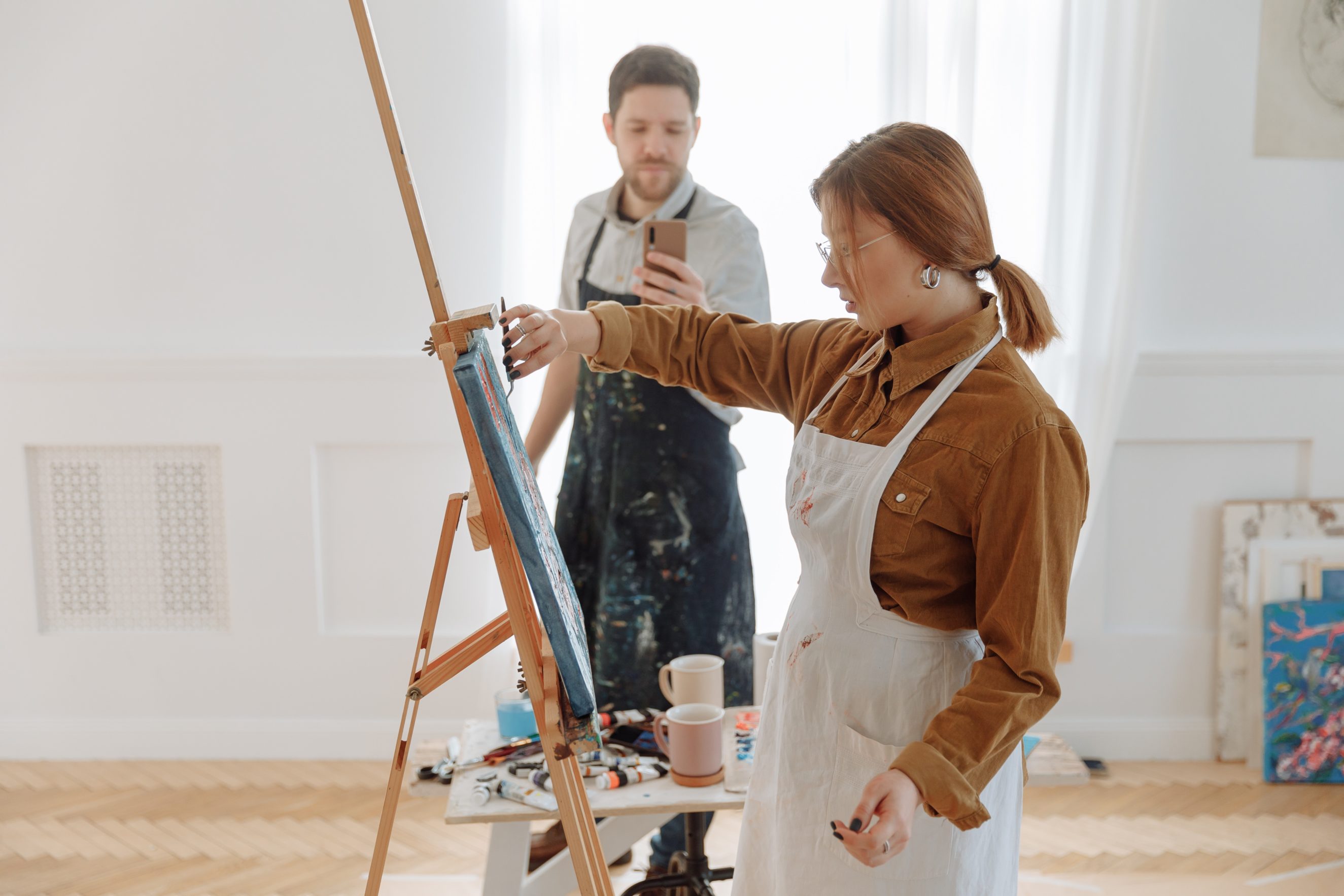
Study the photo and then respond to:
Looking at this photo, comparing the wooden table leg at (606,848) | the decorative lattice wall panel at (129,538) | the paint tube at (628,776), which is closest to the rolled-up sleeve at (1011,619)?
the paint tube at (628,776)

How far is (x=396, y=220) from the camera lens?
2688 mm

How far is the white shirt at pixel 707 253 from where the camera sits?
190 cm

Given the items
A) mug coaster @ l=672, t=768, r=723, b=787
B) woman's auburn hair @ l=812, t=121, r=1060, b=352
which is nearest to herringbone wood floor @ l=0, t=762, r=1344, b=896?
mug coaster @ l=672, t=768, r=723, b=787

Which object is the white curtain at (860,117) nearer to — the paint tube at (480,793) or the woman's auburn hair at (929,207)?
the paint tube at (480,793)

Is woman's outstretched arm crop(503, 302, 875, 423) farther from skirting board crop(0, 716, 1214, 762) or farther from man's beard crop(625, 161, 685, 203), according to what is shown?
skirting board crop(0, 716, 1214, 762)

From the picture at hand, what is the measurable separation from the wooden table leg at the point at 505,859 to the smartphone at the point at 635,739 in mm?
201

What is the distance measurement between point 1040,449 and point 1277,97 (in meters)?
2.25

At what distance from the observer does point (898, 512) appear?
3.51 ft

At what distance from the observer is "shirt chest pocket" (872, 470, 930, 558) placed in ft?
3.46

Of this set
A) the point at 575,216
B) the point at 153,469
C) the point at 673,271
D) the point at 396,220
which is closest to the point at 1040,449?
the point at 673,271

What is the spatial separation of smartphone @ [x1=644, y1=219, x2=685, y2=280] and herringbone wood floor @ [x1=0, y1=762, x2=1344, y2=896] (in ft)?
4.45

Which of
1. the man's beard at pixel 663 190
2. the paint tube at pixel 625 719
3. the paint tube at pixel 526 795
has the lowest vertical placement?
the paint tube at pixel 526 795

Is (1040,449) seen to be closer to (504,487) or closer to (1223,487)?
(504,487)

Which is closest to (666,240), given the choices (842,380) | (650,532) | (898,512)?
(650,532)
